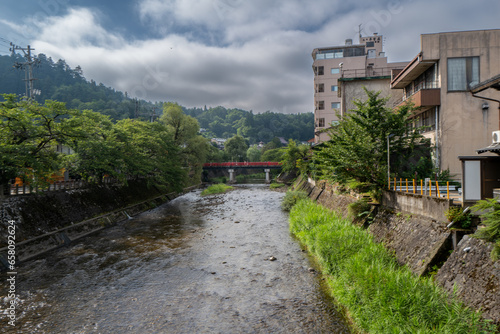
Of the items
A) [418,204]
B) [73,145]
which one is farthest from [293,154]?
[418,204]

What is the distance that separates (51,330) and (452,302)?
1176cm

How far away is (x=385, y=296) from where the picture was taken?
26.5ft

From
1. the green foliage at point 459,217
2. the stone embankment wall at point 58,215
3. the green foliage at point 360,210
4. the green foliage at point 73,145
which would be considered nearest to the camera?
the green foliage at point 459,217

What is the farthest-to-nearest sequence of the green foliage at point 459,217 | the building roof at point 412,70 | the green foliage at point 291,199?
the green foliage at point 291,199 → the building roof at point 412,70 → the green foliage at point 459,217

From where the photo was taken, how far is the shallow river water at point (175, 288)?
360 inches

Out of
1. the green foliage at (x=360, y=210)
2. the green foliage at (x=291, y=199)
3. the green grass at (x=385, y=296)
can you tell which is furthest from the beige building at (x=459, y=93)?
the green foliage at (x=291, y=199)

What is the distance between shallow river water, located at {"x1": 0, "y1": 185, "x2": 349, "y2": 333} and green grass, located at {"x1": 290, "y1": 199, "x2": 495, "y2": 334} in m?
0.85

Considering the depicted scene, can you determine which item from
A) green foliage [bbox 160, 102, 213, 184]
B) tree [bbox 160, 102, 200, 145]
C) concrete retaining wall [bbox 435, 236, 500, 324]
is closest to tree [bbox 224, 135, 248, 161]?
green foliage [bbox 160, 102, 213, 184]

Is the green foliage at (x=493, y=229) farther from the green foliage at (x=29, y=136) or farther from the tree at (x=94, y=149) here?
the tree at (x=94, y=149)

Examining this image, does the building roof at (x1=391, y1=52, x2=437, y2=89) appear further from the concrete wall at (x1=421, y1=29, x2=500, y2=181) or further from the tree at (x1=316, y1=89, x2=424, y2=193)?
the tree at (x1=316, y1=89, x2=424, y2=193)

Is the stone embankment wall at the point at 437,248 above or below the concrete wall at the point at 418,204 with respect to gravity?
below

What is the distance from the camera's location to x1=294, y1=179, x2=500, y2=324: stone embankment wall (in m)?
6.95

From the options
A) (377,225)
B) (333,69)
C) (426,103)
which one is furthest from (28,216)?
(333,69)

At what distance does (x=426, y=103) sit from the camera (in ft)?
70.1
